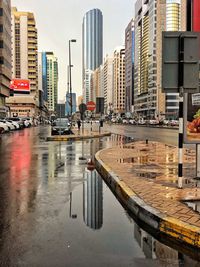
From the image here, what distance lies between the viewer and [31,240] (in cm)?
536

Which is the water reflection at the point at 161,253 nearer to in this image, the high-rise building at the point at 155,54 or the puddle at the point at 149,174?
the puddle at the point at 149,174

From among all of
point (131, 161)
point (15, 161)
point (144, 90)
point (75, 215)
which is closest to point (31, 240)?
point (75, 215)

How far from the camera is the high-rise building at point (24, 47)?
153375mm

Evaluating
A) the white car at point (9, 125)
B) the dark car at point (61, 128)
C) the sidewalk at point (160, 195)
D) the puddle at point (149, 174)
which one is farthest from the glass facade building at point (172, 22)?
the puddle at point (149, 174)

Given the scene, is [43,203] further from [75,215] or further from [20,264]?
[20,264]

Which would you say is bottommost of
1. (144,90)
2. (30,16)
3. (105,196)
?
(105,196)

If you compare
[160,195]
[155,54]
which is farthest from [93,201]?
[155,54]

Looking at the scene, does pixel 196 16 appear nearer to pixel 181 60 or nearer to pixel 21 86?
pixel 181 60

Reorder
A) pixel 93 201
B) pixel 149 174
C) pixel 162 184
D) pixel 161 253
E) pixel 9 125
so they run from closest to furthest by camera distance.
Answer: pixel 161 253 < pixel 93 201 < pixel 162 184 < pixel 149 174 < pixel 9 125

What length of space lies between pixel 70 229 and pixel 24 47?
15581cm

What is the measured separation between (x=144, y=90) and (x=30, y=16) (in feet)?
211

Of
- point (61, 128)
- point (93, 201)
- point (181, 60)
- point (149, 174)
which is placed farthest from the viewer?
point (61, 128)

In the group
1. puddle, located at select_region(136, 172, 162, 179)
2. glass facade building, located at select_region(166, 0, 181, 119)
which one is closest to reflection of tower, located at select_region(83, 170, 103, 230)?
puddle, located at select_region(136, 172, 162, 179)

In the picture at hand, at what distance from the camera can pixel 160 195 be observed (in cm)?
759
